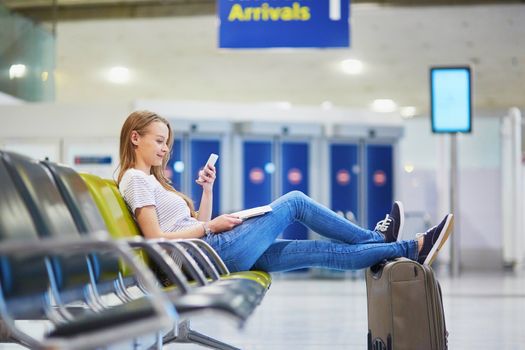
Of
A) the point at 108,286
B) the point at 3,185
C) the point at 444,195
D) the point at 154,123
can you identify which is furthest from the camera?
the point at 444,195

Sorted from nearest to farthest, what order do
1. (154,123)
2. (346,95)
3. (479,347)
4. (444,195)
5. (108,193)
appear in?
1. (108,193)
2. (154,123)
3. (479,347)
4. (444,195)
5. (346,95)

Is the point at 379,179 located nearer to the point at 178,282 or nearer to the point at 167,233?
the point at 167,233

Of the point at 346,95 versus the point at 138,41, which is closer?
the point at 138,41

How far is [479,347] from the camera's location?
4.25 m

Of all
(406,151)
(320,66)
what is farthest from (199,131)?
(406,151)

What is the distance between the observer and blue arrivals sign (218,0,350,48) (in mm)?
6250

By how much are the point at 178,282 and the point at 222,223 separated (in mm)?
1185

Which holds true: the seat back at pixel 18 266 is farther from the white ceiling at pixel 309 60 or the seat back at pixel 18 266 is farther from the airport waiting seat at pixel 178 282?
the white ceiling at pixel 309 60

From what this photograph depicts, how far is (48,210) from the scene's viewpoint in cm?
248

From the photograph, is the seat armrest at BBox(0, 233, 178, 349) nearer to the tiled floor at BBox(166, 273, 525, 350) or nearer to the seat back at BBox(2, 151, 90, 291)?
the seat back at BBox(2, 151, 90, 291)

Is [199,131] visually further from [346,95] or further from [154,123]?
[154,123]

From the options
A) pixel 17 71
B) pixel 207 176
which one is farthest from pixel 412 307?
pixel 17 71

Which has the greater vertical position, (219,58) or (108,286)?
(219,58)

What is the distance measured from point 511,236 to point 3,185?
1216 centimetres
